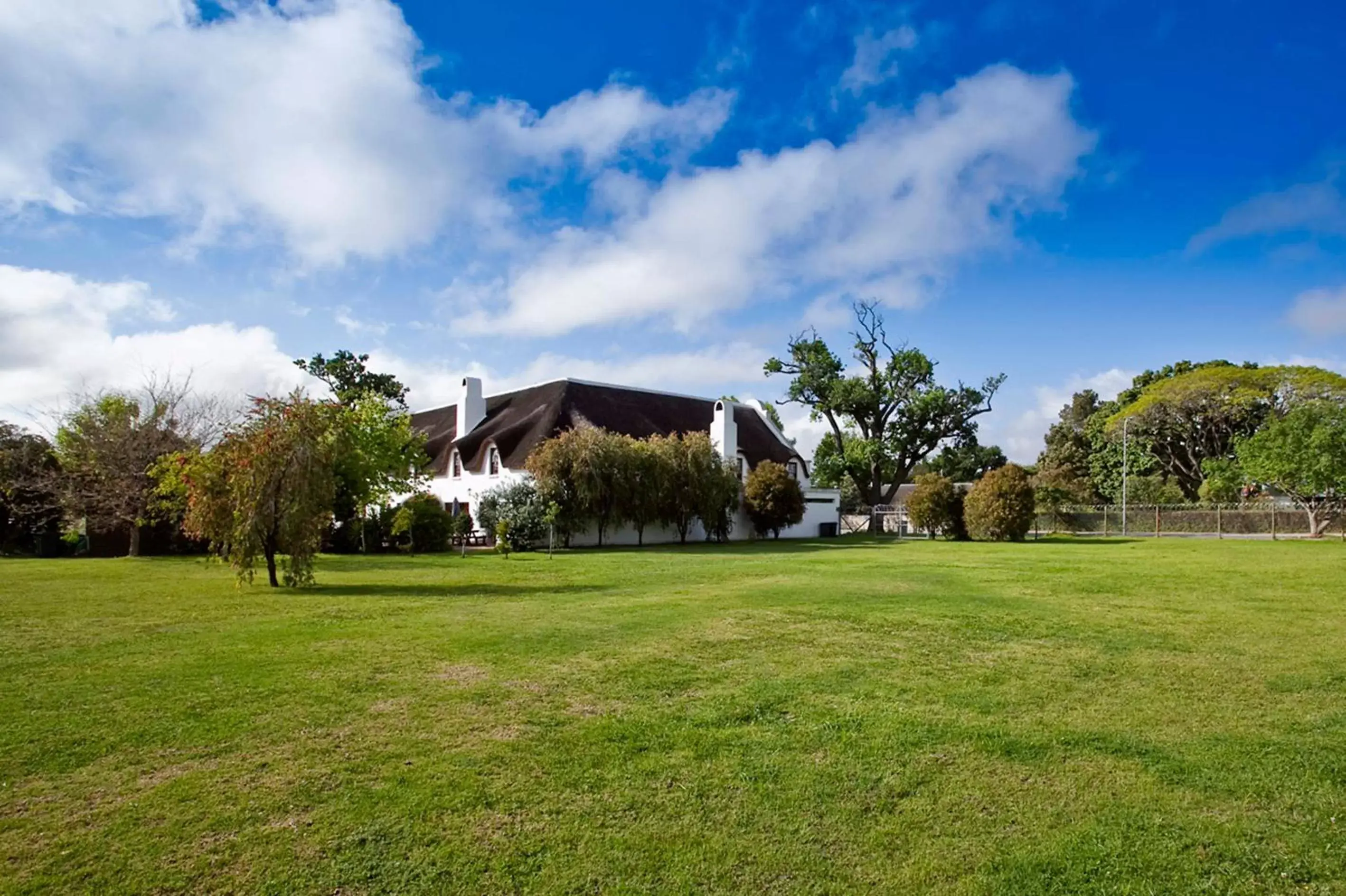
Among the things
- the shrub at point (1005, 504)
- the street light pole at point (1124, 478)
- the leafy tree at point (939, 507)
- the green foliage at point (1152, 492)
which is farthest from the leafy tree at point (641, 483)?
the green foliage at point (1152, 492)

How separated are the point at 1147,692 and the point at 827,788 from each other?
3573mm

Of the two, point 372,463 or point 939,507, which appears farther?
point 939,507

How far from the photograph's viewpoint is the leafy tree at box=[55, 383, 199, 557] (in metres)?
22.3

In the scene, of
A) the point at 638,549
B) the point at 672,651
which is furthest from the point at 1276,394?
the point at 672,651

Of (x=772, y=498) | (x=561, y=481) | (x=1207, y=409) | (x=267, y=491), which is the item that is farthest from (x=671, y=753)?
(x=1207, y=409)

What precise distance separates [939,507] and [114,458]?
29946 mm

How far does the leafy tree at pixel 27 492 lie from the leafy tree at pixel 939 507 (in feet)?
101

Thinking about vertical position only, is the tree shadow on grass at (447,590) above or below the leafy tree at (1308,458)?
below

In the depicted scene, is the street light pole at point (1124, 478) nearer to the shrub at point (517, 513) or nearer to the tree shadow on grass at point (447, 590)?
the shrub at point (517, 513)

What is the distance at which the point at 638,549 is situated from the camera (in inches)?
1050

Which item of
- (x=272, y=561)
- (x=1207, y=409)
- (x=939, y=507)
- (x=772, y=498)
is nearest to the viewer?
(x=272, y=561)

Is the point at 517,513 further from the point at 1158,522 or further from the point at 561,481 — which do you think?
the point at 1158,522

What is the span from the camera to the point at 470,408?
36.0 meters

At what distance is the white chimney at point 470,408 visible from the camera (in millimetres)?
35844
